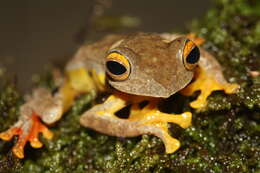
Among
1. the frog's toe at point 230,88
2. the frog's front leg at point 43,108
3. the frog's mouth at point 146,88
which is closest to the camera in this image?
the frog's mouth at point 146,88

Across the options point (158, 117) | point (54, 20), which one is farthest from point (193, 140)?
point (54, 20)

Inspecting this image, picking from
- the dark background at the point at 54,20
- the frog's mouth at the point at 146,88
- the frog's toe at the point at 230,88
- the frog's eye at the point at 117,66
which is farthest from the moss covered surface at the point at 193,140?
the dark background at the point at 54,20

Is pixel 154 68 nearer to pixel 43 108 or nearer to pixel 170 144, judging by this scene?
pixel 170 144

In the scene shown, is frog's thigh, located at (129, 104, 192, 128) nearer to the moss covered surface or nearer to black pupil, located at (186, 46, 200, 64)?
the moss covered surface

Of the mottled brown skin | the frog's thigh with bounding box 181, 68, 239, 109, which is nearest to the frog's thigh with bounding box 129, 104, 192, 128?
the frog's thigh with bounding box 181, 68, 239, 109

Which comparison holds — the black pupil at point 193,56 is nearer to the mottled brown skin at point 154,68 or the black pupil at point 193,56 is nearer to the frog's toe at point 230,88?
the mottled brown skin at point 154,68

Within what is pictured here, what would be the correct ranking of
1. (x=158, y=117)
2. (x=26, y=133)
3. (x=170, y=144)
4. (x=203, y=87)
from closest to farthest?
1. (x=170, y=144)
2. (x=158, y=117)
3. (x=203, y=87)
4. (x=26, y=133)
